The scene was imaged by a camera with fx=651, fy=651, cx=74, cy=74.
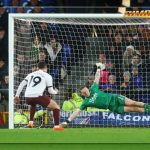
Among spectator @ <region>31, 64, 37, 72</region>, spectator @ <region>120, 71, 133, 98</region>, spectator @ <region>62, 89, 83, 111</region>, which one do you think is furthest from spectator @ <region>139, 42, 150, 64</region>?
spectator @ <region>31, 64, 37, 72</region>

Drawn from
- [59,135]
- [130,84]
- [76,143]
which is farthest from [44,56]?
[76,143]

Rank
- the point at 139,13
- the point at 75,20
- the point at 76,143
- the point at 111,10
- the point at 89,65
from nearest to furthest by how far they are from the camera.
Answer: the point at 76,143 < the point at 139,13 < the point at 75,20 < the point at 89,65 < the point at 111,10

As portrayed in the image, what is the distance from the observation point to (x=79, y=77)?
1362 cm

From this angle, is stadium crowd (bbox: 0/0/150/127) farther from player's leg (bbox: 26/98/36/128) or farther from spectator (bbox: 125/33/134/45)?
player's leg (bbox: 26/98/36/128)

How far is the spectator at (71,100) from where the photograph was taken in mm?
13281

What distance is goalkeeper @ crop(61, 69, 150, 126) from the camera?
1217cm

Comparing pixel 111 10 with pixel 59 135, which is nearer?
pixel 59 135

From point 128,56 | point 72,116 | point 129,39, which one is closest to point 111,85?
point 128,56

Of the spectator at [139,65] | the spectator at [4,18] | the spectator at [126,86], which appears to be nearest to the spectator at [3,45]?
the spectator at [4,18]

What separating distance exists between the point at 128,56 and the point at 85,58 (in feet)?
2.98

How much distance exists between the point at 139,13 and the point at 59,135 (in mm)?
3686

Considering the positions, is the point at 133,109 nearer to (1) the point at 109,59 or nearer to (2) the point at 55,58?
(1) the point at 109,59

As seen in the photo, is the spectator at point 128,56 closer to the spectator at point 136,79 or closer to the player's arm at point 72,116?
the spectator at point 136,79

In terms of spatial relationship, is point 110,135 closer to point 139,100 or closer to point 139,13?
point 139,13
